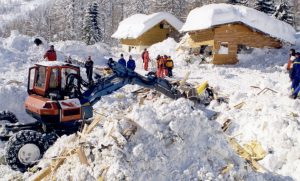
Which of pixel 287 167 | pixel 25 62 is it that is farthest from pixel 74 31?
pixel 287 167

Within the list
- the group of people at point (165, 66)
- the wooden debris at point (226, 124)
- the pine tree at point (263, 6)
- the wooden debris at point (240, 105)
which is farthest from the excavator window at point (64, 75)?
the pine tree at point (263, 6)

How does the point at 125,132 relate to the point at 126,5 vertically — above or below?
below

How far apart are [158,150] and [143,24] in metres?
34.9

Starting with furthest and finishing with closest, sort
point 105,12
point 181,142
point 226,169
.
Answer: point 105,12 → point 181,142 → point 226,169

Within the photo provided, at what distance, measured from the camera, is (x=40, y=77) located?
12.3 meters

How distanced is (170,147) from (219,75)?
649 inches

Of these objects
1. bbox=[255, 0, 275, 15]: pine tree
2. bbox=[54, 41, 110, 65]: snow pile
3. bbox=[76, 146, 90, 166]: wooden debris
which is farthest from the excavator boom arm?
bbox=[255, 0, 275, 15]: pine tree

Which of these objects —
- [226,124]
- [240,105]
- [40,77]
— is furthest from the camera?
[240,105]

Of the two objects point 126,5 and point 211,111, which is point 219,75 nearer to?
point 211,111

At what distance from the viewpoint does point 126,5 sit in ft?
315

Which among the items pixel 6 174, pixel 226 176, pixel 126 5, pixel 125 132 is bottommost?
pixel 6 174

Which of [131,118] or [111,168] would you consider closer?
[111,168]

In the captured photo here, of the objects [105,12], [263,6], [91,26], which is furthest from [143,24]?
[105,12]

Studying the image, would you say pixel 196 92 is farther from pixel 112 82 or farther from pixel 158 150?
pixel 158 150
